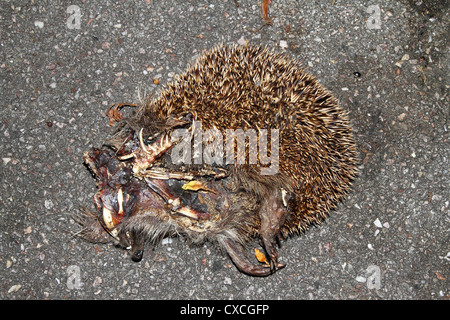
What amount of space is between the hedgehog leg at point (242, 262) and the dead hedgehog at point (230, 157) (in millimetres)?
11

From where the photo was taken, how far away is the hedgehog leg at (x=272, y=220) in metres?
3.05

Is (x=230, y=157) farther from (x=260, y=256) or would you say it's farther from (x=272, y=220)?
(x=260, y=256)

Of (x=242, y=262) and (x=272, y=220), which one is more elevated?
(x=272, y=220)

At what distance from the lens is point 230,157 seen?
2963mm

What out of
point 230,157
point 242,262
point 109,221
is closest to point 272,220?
point 242,262

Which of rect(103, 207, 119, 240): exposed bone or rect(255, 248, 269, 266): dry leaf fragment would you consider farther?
rect(255, 248, 269, 266): dry leaf fragment

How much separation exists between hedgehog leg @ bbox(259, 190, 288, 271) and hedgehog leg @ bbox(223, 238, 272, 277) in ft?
0.32

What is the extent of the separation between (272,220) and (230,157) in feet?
2.05

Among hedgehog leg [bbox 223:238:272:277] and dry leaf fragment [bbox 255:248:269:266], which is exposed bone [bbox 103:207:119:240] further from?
dry leaf fragment [bbox 255:248:269:266]

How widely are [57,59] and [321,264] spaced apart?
10.5ft

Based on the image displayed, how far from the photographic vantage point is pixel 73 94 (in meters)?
3.74

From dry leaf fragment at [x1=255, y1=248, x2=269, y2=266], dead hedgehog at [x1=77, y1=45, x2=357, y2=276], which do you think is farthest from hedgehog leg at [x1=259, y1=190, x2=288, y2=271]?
dry leaf fragment at [x1=255, y1=248, x2=269, y2=266]

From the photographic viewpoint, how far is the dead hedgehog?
2893 millimetres
